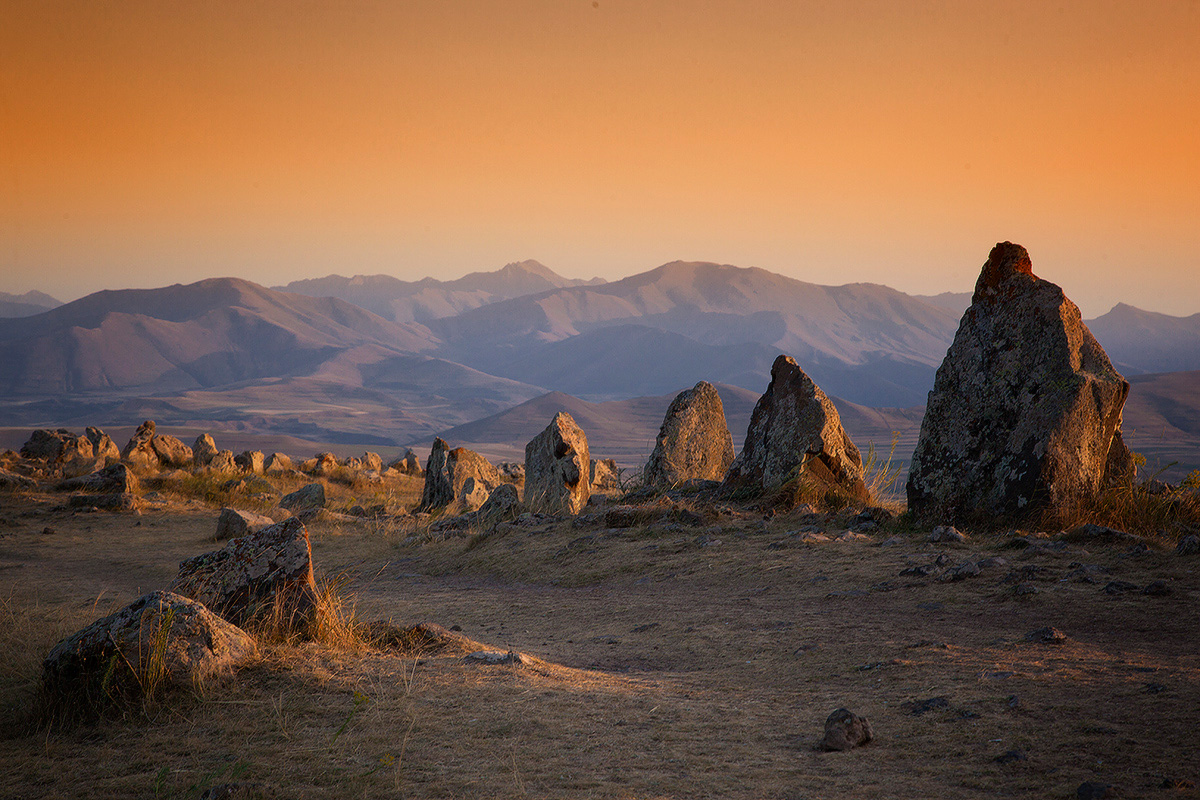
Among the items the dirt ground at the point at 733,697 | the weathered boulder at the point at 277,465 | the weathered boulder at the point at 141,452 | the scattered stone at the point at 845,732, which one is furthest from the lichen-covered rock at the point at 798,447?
the weathered boulder at the point at 141,452

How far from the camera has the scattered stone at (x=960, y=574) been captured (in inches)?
264

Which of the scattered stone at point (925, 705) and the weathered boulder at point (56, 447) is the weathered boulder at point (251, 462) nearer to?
the weathered boulder at point (56, 447)

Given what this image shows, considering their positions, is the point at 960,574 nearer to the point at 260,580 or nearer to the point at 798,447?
the point at 798,447

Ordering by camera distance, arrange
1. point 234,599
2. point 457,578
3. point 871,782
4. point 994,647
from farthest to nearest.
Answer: point 457,578, point 234,599, point 994,647, point 871,782

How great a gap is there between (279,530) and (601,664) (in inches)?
102

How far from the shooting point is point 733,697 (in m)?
4.59

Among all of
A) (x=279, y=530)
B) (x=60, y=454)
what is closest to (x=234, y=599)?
(x=279, y=530)

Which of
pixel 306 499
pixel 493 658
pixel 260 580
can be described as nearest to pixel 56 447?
pixel 306 499

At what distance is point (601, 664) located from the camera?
19.0 feet

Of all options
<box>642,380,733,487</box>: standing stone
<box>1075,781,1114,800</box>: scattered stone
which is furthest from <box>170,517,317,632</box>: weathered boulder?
<box>642,380,733,487</box>: standing stone

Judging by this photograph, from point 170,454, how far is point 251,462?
2.49 meters

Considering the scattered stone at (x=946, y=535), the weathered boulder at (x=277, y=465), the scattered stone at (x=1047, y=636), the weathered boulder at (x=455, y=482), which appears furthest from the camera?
the weathered boulder at (x=277, y=465)

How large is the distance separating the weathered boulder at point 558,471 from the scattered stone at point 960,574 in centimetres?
839

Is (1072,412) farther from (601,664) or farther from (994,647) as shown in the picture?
(601,664)
